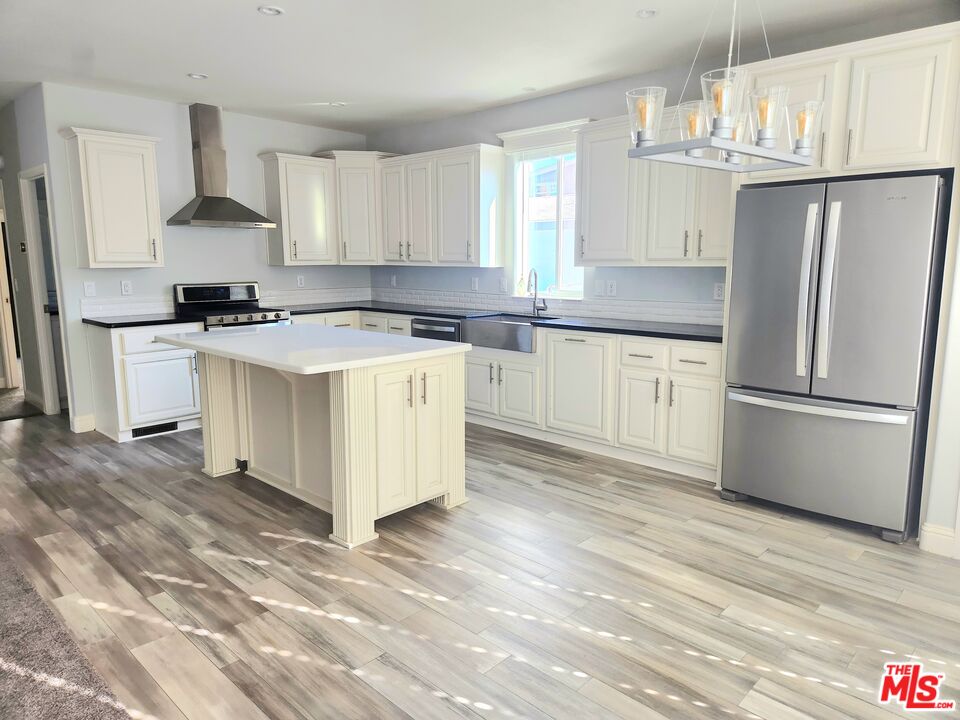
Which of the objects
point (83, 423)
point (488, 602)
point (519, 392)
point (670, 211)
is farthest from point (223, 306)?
point (488, 602)

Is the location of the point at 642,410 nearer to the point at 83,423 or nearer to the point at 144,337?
the point at 144,337

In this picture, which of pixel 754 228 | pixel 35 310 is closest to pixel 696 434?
pixel 754 228

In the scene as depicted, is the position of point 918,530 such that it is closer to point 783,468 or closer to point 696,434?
point 783,468

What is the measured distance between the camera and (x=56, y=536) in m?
3.24

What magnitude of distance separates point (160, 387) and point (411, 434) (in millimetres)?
2726

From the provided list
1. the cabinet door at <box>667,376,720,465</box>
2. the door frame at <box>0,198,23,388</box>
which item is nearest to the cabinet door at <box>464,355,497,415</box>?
the cabinet door at <box>667,376,720,465</box>

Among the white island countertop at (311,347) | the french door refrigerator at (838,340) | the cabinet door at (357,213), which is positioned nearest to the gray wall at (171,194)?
the cabinet door at (357,213)

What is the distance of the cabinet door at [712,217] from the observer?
393 centimetres

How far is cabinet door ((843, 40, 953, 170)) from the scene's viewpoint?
2.91 meters

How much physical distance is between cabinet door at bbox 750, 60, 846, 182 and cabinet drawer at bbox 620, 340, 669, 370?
1.26m

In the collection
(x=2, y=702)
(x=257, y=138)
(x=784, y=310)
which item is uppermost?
(x=257, y=138)

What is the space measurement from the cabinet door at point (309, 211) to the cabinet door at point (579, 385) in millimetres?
2715

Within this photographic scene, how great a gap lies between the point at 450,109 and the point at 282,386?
3.18 m

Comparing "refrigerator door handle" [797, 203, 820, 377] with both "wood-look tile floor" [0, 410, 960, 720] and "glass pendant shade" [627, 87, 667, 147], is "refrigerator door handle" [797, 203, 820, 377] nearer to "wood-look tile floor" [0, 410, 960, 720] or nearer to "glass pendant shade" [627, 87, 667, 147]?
"wood-look tile floor" [0, 410, 960, 720]
